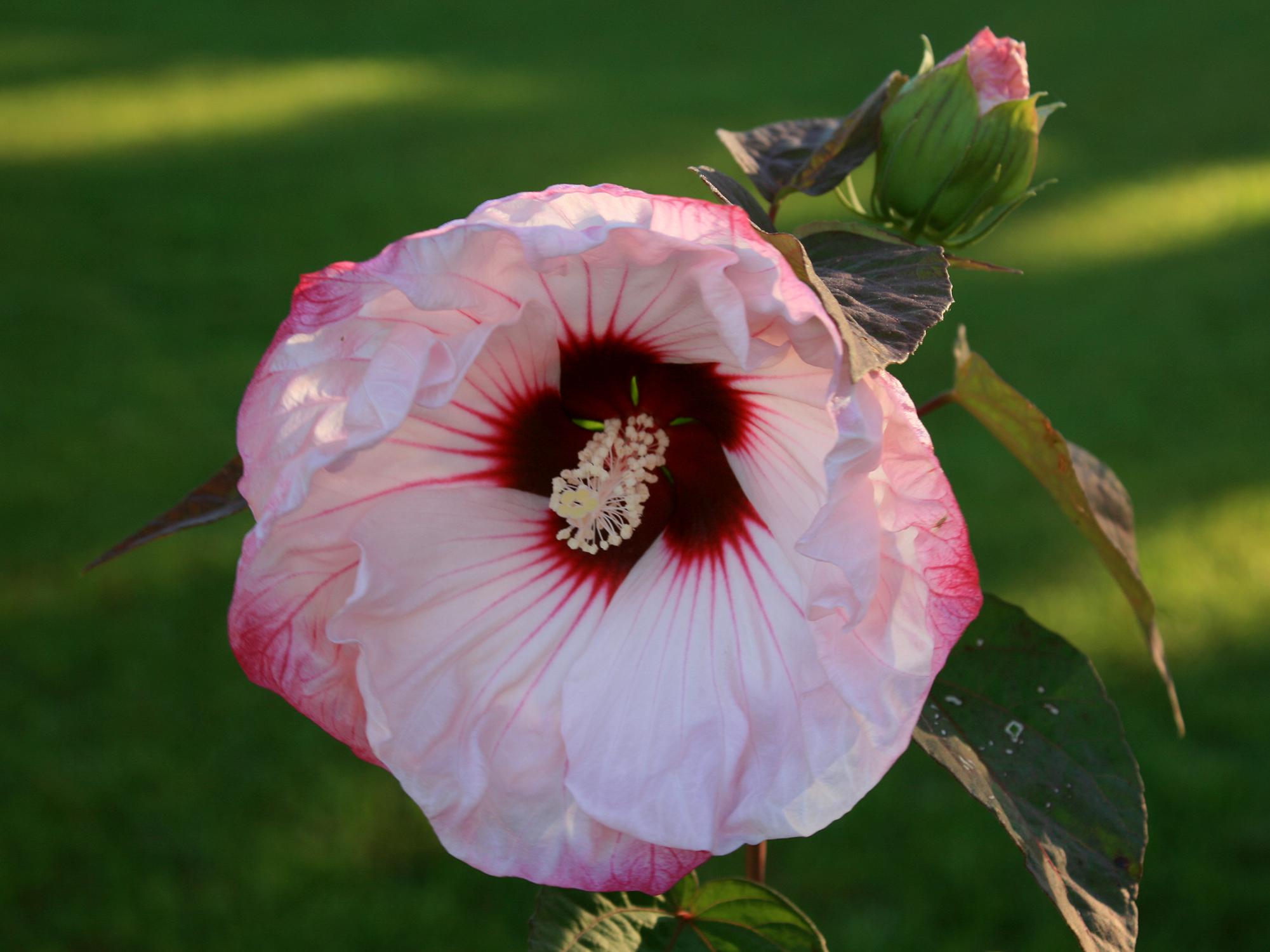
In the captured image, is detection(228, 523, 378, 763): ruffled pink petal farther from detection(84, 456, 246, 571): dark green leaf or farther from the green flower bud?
the green flower bud

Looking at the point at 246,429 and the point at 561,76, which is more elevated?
the point at 246,429

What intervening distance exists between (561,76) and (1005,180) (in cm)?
595

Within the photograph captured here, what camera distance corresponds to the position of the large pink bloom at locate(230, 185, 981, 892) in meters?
0.60

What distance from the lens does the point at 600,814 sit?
2.13 ft

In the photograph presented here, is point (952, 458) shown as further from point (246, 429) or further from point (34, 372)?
point (246, 429)

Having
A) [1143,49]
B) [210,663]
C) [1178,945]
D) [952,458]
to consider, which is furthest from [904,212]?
[1143,49]

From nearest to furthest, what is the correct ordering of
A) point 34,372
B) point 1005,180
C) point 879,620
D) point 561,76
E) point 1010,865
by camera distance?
point 879,620 → point 1005,180 → point 1010,865 → point 34,372 → point 561,76

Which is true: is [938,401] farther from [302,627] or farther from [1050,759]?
[302,627]

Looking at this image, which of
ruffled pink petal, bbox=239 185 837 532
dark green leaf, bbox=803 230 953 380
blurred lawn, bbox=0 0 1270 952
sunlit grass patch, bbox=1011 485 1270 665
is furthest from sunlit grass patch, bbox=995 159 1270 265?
ruffled pink petal, bbox=239 185 837 532

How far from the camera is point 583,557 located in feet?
2.62

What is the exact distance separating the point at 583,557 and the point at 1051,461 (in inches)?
11.9

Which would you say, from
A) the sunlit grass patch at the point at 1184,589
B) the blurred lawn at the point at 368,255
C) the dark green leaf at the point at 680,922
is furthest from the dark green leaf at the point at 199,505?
the sunlit grass patch at the point at 1184,589

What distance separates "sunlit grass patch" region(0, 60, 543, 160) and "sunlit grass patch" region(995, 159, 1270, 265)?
2537 mm

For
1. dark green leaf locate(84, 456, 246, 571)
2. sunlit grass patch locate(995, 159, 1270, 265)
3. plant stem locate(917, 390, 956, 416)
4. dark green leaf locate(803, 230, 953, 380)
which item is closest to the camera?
dark green leaf locate(803, 230, 953, 380)
